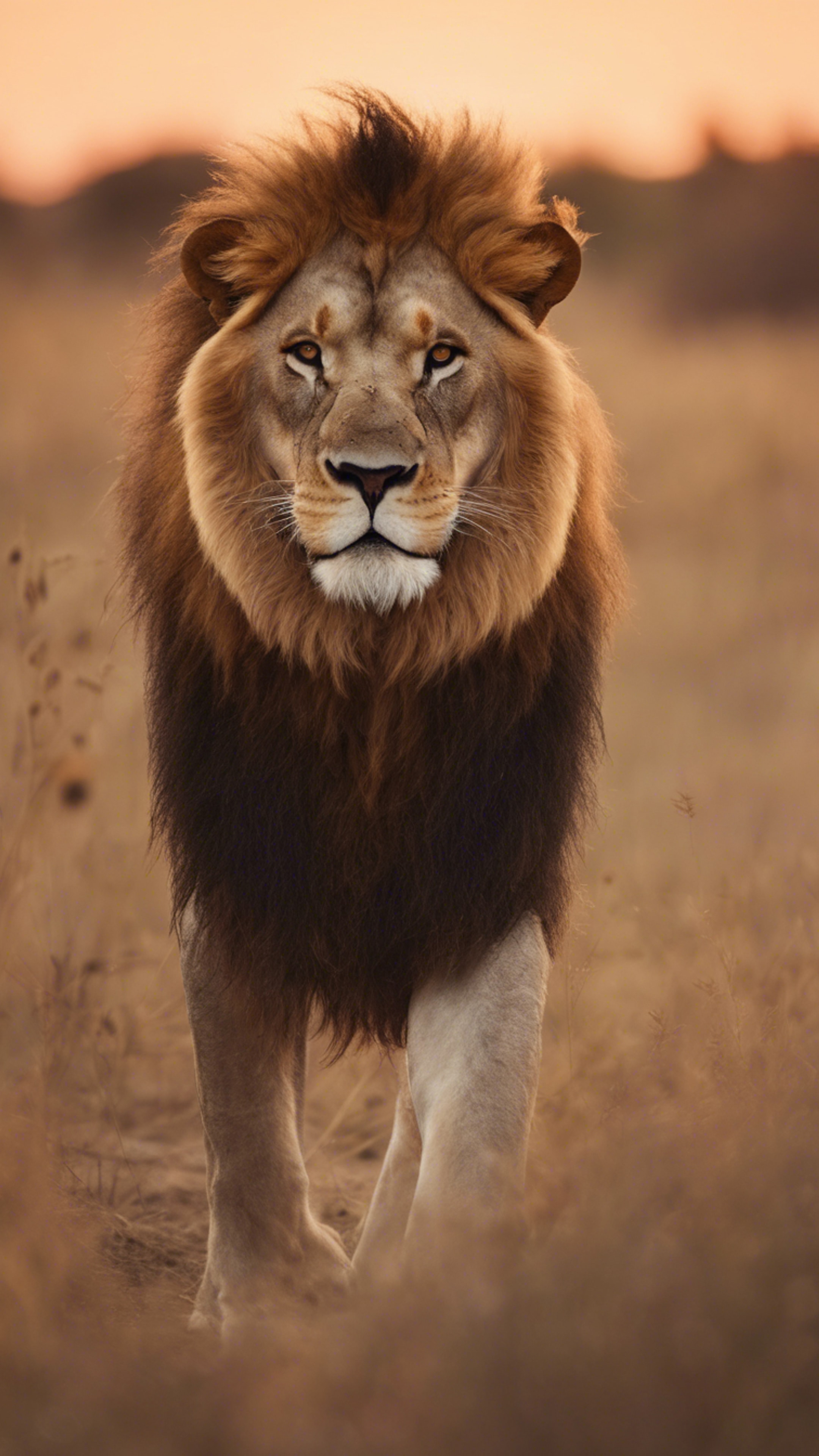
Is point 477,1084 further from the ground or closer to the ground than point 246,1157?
further from the ground

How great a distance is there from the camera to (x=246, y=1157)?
144 inches

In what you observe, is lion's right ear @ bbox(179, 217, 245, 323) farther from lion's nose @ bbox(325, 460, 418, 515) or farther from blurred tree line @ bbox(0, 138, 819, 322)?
blurred tree line @ bbox(0, 138, 819, 322)

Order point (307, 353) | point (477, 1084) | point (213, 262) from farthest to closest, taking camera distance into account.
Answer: point (213, 262) → point (307, 353) → point (477, 1084)

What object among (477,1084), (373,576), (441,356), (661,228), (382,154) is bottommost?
(477,1084)

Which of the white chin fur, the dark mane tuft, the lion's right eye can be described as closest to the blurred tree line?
the dark mane tuft

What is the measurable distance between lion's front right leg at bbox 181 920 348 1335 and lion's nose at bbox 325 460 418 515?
1230 mm

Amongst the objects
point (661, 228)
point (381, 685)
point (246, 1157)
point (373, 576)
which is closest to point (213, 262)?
point (373, 576)

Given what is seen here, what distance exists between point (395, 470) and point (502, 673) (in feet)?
1.91

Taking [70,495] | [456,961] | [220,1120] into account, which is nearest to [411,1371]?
[456,961]

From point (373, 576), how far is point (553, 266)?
3.11ft

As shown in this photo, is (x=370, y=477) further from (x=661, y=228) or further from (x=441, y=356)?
(x=661, y=228)

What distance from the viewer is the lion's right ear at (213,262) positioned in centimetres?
342

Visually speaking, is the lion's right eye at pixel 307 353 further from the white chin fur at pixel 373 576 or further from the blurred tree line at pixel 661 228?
the blurred tree line at pixel 661 228

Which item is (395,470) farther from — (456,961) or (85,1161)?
(85,1161)
